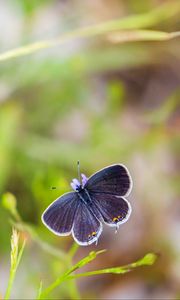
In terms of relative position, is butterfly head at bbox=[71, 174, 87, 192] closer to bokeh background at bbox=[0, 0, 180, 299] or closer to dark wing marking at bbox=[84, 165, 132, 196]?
dark wing marking at bbox=[84, 165, 132, 196]

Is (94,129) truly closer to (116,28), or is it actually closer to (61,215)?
(116,28)

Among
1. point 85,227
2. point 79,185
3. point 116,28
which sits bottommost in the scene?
point 85,227

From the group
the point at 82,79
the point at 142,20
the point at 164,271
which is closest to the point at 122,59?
the point at 82,79

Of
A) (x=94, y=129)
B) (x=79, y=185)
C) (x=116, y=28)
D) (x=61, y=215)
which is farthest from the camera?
(x=94, y=129)

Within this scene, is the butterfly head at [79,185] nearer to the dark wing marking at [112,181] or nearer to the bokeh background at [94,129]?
the dark wing marking at [112,181]

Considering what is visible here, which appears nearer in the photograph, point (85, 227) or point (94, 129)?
point (85, 227)

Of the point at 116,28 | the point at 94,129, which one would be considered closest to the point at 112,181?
the point at 116,28

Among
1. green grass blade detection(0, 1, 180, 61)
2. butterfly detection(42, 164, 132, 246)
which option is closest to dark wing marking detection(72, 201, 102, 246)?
butterfly detection(42, 164, 132, 246)

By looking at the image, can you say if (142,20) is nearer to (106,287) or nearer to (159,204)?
(159,204)
